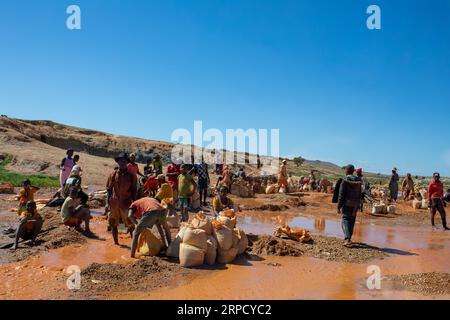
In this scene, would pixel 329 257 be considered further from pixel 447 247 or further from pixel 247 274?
pixel 447 247

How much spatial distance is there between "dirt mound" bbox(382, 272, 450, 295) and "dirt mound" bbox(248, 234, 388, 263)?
122cm

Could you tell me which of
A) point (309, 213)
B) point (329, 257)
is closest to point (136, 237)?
point (329, 257)

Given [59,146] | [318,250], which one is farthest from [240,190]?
[59,146]

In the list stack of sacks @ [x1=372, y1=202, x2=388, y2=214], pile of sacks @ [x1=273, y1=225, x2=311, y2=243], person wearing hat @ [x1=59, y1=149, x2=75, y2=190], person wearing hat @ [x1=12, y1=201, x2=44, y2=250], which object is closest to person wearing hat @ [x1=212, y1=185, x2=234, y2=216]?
pile of sacks @ [x1=273, y1=225, x2=311, y2=243]

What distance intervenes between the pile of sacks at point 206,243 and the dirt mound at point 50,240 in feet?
7.39

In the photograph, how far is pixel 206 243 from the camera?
6574 mm

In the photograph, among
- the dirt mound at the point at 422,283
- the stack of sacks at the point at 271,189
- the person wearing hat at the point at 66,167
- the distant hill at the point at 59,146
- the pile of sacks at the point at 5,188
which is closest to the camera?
the dirt mound at the point at 422,283

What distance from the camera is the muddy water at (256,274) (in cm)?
520

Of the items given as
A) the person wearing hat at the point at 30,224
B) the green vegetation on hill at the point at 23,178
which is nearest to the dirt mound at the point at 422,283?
the person wearing hat at the point at 30,224

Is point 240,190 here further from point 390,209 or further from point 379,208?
point 390,209

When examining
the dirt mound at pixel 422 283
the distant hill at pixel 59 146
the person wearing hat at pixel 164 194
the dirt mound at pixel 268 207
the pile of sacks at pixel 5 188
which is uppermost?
the distant hill at pixel 59 146

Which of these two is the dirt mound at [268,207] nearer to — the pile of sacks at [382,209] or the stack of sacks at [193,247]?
the pile of sacks at [382,209]

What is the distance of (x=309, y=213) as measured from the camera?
15.2m
